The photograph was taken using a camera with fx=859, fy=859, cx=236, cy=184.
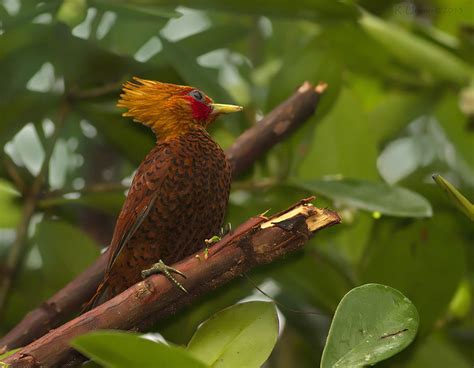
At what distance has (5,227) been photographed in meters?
2.11

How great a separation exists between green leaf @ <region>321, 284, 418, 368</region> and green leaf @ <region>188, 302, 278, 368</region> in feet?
0.43

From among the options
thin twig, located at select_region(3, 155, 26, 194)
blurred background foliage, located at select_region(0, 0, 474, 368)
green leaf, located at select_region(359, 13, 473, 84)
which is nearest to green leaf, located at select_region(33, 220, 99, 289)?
blurred background foliage, located at select_region(0, 0, 474, 368)

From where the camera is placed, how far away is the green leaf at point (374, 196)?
1.80m

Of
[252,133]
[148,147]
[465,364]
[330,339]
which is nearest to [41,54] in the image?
[148,147]

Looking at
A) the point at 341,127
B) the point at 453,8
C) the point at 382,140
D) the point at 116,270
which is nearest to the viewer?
the point at 116,270

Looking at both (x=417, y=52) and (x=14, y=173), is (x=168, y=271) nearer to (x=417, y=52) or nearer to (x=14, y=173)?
(x=14, y=173)

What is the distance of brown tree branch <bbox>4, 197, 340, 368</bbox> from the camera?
51.5 inches

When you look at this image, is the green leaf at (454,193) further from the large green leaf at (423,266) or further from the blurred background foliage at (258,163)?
the large green leaf at (423,266)

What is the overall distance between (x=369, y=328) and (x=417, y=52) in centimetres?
109

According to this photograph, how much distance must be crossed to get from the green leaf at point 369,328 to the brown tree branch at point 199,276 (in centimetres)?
13

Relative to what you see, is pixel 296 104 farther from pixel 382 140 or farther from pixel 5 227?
pixel 5 227

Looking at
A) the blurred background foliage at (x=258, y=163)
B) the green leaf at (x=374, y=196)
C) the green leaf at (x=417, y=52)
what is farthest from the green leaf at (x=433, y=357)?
the green leaf at (x=417, y=52)

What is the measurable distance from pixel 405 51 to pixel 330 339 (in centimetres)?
114

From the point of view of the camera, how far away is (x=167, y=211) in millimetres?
1662
